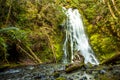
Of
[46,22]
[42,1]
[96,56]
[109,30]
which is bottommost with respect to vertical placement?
[96,56]

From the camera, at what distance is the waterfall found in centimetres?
1582

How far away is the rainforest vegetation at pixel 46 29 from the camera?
14570mm

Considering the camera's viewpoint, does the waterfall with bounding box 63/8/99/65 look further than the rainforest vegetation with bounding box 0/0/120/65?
Yes

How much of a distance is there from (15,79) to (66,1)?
1338cm

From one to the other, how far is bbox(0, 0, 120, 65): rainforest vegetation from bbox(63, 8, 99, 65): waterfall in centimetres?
37

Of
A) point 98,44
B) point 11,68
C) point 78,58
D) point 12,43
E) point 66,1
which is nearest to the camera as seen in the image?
point 11,68

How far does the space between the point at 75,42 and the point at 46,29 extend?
2.22 m

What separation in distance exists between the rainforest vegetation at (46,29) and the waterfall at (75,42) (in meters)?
Result: 0.37

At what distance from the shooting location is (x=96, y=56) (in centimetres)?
1638

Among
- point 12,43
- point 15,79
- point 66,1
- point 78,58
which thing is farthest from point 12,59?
point 66,1

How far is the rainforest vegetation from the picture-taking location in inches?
574

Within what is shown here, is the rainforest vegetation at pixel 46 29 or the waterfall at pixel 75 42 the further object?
the waterfall at pixel 75 42

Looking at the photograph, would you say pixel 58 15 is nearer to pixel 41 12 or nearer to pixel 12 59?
pixel 41 12

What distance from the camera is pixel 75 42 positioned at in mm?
17188
